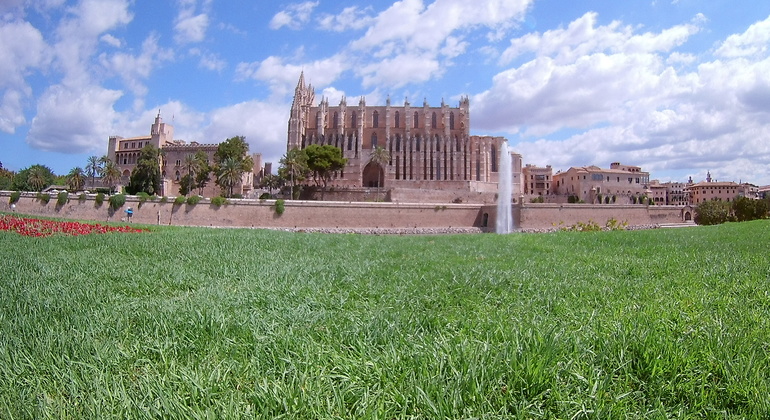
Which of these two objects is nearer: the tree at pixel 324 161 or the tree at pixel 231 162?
the tree at pixel 231 162

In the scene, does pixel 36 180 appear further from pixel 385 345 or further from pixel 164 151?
pixel 385 345

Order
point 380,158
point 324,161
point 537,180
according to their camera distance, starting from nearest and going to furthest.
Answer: point 324,161
point 380,158
point 537,180

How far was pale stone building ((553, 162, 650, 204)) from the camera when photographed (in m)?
76.0

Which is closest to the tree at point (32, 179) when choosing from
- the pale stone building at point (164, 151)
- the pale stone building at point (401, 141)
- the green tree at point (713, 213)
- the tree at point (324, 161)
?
the pale stone building at point (164, 151)

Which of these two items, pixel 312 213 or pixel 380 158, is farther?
pixel 380 158

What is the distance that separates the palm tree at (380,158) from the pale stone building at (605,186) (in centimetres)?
3221

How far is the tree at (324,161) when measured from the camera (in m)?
59.1

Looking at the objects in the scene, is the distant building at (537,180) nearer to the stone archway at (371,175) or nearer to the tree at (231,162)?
the stone archway at (371,175)

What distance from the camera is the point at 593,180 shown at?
7738 centimetres

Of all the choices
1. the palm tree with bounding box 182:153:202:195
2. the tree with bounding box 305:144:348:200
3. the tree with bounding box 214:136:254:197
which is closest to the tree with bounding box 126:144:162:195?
the palm tree with bounding box 182:153:202:195

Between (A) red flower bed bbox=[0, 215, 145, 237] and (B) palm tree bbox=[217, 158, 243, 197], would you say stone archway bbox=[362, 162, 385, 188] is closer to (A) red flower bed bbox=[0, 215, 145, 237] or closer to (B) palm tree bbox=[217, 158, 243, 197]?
(B) palm tree bbox=[217, 158, 243, 197]

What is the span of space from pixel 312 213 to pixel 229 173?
15.7 meters

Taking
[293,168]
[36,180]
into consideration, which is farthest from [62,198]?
[36,180]

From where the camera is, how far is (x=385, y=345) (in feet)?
10.2
